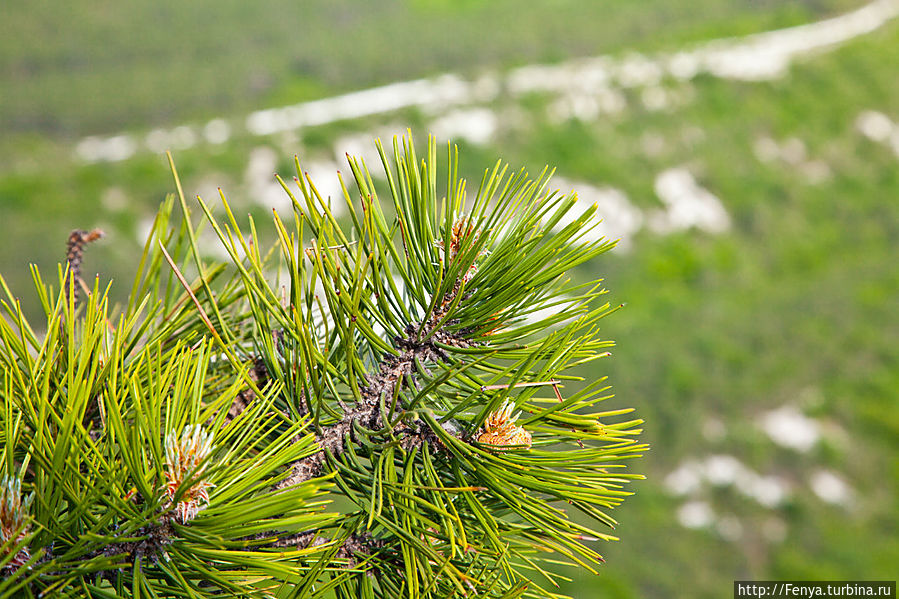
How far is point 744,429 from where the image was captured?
3.05 meters

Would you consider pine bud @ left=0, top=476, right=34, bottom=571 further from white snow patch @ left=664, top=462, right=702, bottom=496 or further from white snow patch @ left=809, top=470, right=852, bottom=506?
white snow patch @ left=809, top=470, right=852, bottom=506

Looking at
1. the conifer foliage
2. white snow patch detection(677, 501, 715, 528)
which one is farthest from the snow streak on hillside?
the conifer foliage

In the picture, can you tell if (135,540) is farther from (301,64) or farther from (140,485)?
(301,64)

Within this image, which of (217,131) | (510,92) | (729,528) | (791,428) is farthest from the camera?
(510,92)

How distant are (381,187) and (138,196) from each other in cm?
128

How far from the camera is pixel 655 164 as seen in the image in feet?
14.7

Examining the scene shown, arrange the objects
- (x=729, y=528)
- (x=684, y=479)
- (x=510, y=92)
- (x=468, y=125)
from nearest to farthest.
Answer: (x=729, y=528) < (x=684, y=479) < (x=468, y=125) < (x=510, y=92)

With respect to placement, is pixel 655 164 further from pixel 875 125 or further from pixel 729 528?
pixel 729 528

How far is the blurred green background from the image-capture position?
2844mm

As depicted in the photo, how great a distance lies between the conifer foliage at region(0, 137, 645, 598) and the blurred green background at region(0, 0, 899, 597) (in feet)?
7.39

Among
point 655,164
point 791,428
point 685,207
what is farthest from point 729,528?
point 655,164

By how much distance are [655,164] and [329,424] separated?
442 centimetres

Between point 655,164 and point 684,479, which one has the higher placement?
point 655,164

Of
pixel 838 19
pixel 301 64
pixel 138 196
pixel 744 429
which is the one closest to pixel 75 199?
pixel 138 196
